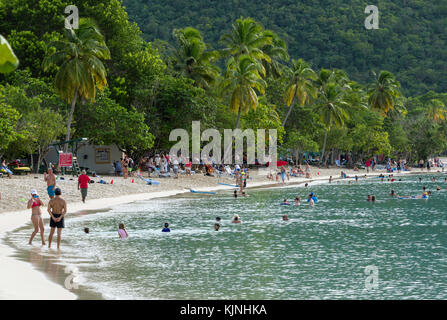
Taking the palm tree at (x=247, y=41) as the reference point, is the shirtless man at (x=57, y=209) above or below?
below

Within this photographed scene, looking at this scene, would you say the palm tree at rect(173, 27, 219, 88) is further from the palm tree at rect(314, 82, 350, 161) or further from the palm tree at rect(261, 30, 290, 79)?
the palm tree at rect(314, 82, 350, 161)

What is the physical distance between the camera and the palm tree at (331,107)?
81250 mm

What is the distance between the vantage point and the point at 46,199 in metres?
31.3

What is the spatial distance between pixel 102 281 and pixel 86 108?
3633 centimetres

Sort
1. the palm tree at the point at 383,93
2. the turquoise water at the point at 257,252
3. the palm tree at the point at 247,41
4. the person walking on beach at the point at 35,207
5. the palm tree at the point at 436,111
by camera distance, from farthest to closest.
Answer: the palm tree at the point at 436,111 < the palm tree at the point at 383,93 < the palm tree at the point at 247,41 < the person walking on beach at the point at 35,207 < the turquoise water at the point at 257,252

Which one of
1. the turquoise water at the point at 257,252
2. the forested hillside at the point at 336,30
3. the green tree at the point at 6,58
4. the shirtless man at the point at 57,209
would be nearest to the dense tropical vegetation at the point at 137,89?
the turquoise water at the point at 257,252

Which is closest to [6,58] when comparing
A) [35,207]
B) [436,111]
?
[35,207]

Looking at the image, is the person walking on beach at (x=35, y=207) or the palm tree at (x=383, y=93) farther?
the palm tree at (x=383, y=93)

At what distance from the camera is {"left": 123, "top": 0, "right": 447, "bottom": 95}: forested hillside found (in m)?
127

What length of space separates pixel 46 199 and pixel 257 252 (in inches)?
557

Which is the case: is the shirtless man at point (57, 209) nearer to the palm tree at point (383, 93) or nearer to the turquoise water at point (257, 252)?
the turquoise water at point (257, 252)

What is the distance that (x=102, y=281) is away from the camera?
15930 mm

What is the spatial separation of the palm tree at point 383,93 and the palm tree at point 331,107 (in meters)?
10.3

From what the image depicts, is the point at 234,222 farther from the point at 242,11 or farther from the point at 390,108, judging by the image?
the point at 242,11
